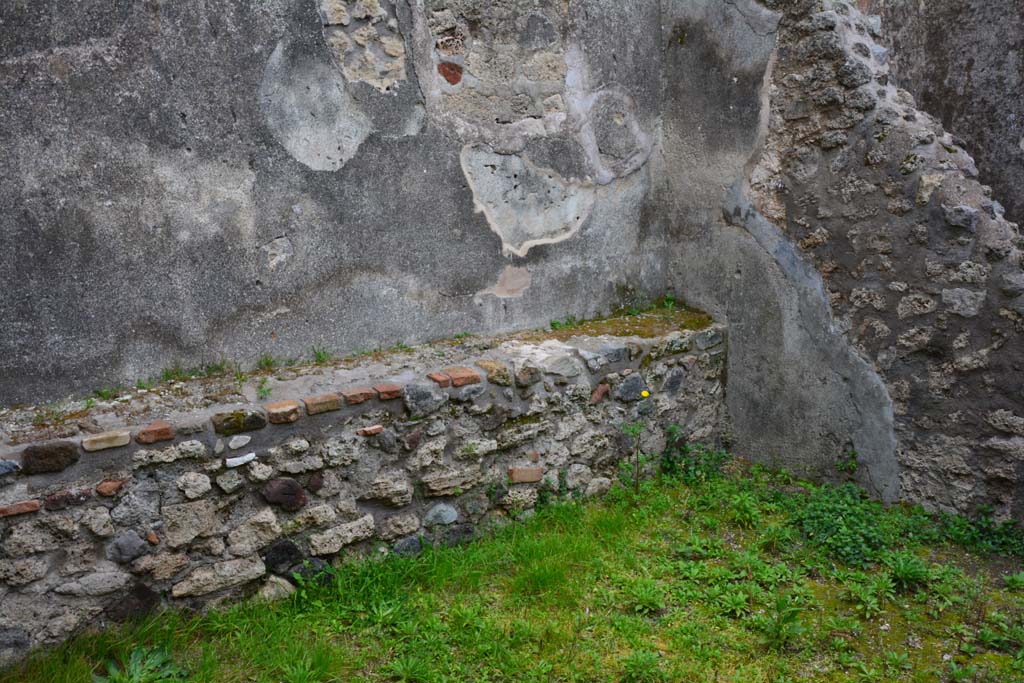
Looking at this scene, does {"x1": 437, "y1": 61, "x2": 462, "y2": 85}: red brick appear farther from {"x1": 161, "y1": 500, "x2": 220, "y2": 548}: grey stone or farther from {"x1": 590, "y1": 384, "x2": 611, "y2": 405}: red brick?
{"x1": 161, "y1": 500, "x2": 220, "y2": 548}: grey stone

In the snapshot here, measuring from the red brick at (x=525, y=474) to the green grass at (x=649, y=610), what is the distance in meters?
0.17

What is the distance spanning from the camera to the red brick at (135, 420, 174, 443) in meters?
2.40

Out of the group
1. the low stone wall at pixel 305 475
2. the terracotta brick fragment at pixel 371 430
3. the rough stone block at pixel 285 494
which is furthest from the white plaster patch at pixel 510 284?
the rough stone block at pixel 285 494

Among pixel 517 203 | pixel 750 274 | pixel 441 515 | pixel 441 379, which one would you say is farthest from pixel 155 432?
pixel 750 274

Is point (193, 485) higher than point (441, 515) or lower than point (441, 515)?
higher

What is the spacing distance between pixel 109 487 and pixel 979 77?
439 cm

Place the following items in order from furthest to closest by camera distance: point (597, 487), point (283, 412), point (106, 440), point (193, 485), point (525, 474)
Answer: point (597, 487)
point (525, 474)
point (283, 412)
point (193, 485)
point (106, 440)

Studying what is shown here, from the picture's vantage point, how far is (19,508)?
224cm

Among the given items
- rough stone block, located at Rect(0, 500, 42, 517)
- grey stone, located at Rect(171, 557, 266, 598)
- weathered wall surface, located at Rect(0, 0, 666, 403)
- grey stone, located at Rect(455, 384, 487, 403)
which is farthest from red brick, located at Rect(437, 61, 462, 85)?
rough stone block, located at Rect(0, 500, 42, 517)

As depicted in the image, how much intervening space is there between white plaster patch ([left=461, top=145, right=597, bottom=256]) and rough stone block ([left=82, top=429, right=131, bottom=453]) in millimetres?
1712

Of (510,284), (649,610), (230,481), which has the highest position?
(510,284)

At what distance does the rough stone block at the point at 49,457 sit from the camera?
225cm

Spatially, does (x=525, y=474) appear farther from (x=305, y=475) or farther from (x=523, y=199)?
(x=523, y=199)

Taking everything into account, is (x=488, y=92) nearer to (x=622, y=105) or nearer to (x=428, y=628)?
(x=622, y=105)
